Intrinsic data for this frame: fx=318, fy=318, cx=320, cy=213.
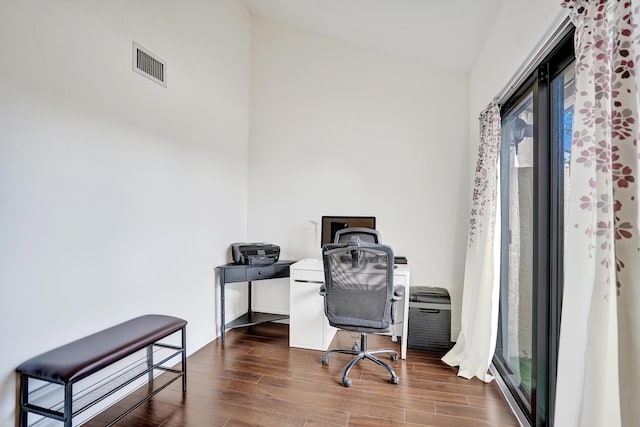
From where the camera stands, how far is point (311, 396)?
2.21 meters

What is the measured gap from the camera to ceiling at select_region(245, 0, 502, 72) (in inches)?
91.2

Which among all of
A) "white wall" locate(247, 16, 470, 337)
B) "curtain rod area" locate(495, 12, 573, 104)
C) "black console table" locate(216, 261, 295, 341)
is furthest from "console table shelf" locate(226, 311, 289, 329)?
"curtain rod area" locate(495, 12, 573, 104)

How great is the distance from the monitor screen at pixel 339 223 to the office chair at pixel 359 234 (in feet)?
0.44

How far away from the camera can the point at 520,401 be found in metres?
2.05

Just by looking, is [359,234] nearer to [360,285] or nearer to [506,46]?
[360,285]

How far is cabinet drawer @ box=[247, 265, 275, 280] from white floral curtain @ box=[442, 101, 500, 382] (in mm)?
1892

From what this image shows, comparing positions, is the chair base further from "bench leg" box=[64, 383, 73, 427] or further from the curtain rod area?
the curtain rod area

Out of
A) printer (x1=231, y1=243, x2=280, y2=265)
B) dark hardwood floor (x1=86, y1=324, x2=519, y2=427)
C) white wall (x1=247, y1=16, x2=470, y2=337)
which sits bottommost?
dark hardwood floor (x1=86, y1=324, x2=519, y2=427)

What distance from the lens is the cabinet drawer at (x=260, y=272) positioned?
10.5ft

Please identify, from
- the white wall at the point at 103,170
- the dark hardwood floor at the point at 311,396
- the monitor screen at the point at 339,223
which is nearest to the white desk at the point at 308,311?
the dark hardwood floor at the point at 311,396

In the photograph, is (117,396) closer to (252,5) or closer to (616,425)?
(616,425)

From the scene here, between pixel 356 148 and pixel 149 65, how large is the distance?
2.05 metres

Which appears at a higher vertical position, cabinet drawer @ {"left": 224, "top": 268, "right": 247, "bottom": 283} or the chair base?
cabinet drawer @ {"left": 224, "top": 268, "right": 247, "bottom": 283}

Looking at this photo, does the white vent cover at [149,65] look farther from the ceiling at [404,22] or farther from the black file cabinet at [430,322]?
the black file cabinet at [430,322]
